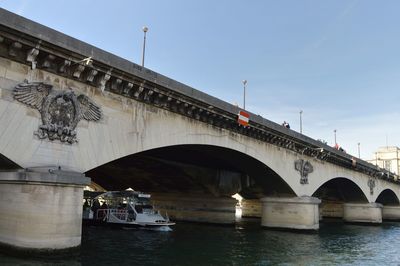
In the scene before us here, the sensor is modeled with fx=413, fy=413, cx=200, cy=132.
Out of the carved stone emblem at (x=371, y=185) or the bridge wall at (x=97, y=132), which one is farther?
the carved stone emblem at (x=371, y=185)

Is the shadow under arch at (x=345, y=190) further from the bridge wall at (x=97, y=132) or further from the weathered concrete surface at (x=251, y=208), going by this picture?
the bridge wall at (x=97, y=132)

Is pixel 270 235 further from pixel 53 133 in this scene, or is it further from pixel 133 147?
pixel 53 133

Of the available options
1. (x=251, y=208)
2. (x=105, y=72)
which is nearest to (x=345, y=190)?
(x=251, y=208)

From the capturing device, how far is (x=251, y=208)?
5988cm

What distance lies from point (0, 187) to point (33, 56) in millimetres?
5402

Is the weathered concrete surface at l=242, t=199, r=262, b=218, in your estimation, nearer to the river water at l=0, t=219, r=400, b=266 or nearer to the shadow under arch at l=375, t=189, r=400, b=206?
the shadow under arch at l=375, t=189, r=400, b=206

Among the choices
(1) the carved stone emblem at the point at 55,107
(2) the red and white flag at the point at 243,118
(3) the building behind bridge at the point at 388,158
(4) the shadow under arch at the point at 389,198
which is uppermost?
(3) the building behind bridge at the point at 388,158

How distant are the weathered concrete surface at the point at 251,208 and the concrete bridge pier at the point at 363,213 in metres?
11.9

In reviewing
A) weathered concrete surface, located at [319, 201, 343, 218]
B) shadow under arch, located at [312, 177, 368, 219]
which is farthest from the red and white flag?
weathered concrete surface, located at [319, 201, 343, 218]

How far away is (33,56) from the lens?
15797mm

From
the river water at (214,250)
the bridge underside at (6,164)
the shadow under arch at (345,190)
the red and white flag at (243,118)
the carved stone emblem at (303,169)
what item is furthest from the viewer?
the shadow under arch at (345,190)

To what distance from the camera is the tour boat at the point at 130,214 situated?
32562 millimetres

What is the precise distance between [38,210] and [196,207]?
28.1 m

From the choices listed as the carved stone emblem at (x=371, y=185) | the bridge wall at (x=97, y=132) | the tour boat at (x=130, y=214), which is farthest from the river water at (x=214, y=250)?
the carved stone emblem at (x=371, y=185)
